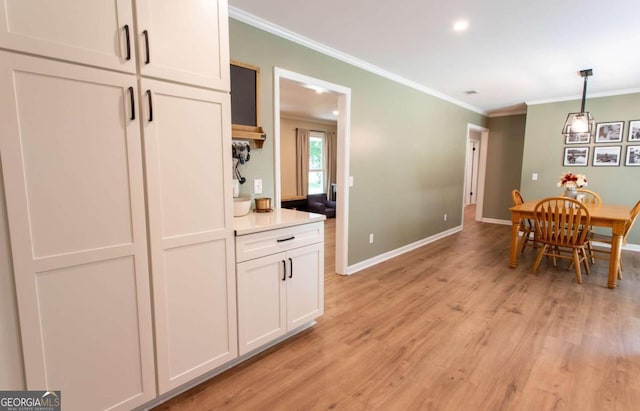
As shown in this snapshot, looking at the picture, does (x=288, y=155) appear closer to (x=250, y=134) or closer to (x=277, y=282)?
(x=250, y=134)

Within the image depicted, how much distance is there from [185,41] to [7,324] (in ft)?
4.73

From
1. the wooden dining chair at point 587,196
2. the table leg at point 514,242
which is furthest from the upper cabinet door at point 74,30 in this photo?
the wooden dining chair at point 587,196

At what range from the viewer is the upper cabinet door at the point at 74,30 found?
110 cm

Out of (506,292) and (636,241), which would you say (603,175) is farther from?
(506,292)

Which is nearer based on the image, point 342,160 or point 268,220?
point 268,220

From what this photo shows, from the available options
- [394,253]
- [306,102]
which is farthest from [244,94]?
[306,102]

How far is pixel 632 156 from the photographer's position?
464 centimetres

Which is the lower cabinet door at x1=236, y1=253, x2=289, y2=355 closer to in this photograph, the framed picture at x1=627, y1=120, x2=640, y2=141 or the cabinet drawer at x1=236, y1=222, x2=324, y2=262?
the cabinet drawer at x1=236, y1=222, x2=324, y2=262

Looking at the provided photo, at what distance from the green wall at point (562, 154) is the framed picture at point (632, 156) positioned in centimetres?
7

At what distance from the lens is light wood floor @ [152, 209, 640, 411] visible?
171 cm

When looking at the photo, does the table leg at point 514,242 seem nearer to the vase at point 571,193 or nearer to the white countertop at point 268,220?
the vase at point 571,193

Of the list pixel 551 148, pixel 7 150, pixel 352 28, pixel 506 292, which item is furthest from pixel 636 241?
pixel 7 150

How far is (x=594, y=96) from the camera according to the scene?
4.87 m

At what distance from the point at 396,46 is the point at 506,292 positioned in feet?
9.03
